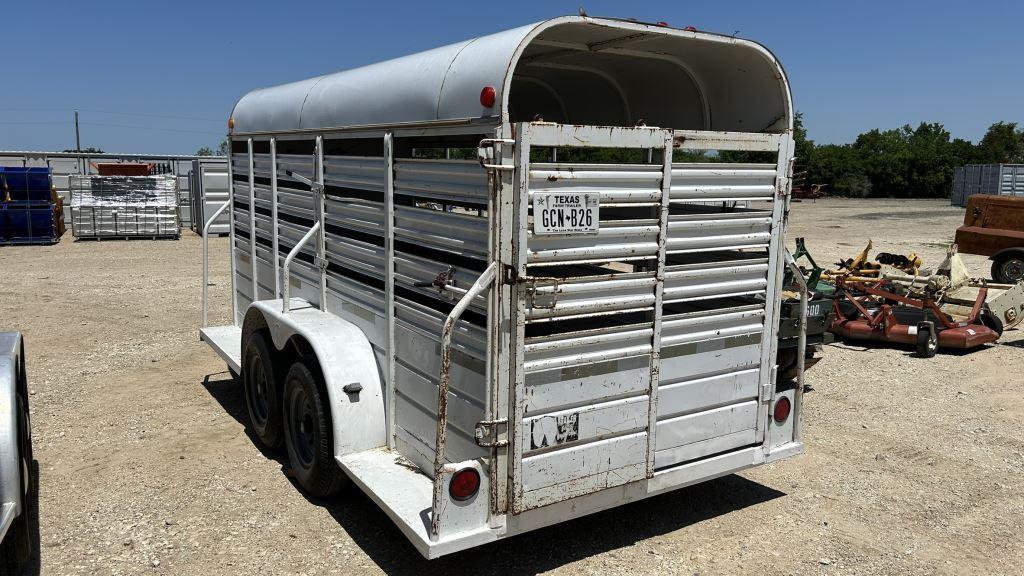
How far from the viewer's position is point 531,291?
355cm

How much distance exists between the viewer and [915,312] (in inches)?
396

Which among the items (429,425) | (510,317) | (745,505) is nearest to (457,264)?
(510,317)

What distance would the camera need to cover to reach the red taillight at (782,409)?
4.66 metres

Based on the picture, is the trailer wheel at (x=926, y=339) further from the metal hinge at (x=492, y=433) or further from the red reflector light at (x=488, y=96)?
the red reflector light at (x=488, y=96)

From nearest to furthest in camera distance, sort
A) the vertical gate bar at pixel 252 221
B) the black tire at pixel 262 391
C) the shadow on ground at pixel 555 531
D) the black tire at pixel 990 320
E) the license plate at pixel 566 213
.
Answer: the license plate at pixel 566 213
the shadow on ground at pixel 555 531
the black tire at pixel 262 391
the vertical gate bar at pixel 252 221
the black tire at pixel 990 320

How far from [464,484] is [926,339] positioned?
7.15 metres

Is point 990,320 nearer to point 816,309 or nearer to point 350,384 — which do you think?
point 816,309

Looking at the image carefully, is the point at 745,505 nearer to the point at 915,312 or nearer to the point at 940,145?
the point at 915,312

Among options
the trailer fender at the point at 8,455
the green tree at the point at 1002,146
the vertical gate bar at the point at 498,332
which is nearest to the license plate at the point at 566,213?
the vertical gate bar at the point at 498,332

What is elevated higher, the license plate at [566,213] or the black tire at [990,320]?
the license plate at [566,213]

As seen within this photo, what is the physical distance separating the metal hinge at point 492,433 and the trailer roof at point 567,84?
135 cm

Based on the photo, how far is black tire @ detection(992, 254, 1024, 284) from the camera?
47.4 ft

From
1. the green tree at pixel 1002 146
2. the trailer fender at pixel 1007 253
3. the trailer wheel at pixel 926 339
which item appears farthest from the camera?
the green tree at pixel 1002 146

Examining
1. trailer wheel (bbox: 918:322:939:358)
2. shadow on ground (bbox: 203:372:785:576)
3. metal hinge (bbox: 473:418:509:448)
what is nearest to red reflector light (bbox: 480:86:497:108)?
metal hinge (bbox: 473:418:509:448)
